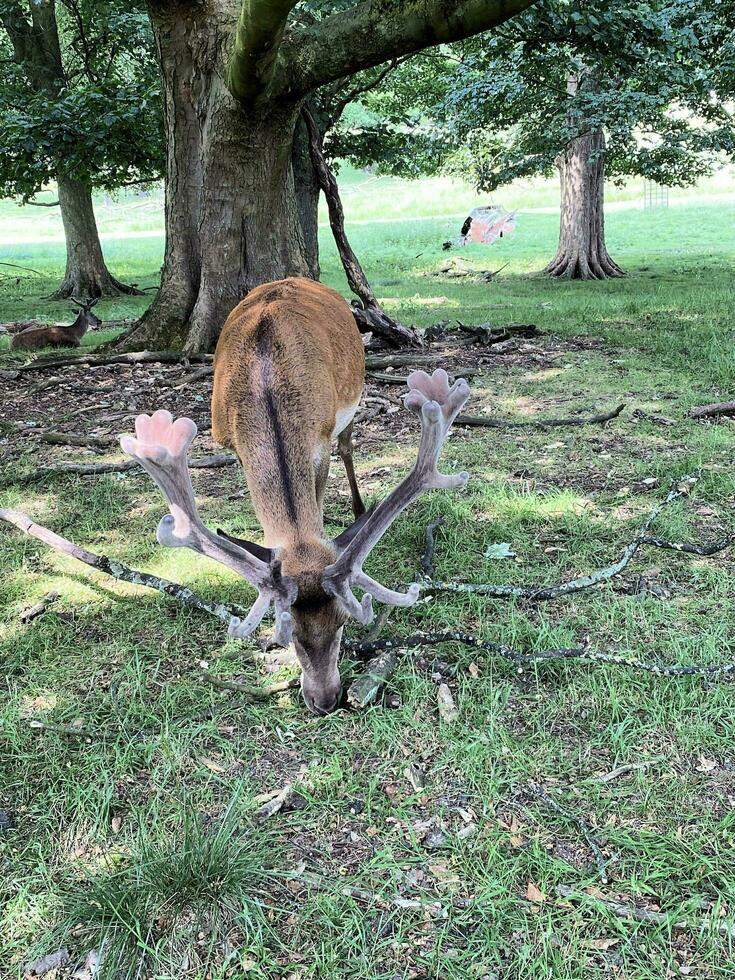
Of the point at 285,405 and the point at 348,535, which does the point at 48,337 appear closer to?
the point at 285,405

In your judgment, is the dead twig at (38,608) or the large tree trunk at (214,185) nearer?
the dead twig at (38,608)

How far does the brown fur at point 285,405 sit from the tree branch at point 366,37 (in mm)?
2997

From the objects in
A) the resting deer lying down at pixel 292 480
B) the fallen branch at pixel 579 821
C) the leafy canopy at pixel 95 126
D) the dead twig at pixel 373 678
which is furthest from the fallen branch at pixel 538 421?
the leafy canopy at pixel 95 126

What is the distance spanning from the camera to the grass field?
2059mm

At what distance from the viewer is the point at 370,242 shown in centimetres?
2491

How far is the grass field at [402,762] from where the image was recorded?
2059 millimetres

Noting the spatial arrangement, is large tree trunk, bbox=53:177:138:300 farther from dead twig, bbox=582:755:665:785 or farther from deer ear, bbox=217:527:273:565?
dead twig, bbox=582:755:665:785

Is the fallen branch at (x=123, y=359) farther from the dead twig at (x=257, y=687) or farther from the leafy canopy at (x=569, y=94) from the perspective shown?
the dead twig at (x=257, y=687)

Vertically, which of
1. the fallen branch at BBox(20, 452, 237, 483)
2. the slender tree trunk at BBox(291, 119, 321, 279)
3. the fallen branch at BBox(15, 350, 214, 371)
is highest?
the slender tree trunk at BBox(291, 119, 321, 279)

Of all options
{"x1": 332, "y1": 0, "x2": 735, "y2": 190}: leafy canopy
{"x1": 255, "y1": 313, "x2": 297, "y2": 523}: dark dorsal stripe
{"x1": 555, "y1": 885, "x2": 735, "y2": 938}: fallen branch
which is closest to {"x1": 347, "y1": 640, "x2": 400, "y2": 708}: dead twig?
{"x1": 255, "y1": 313, "x2": 297, "y2": 523}: dark dorsal stripe

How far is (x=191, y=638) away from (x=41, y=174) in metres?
9.66

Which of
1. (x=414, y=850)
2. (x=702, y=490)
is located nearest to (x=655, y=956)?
(x=414, y=850)

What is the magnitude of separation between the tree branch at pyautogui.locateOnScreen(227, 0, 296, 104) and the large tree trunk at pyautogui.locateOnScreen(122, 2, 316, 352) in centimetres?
45

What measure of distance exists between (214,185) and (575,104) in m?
6.21
